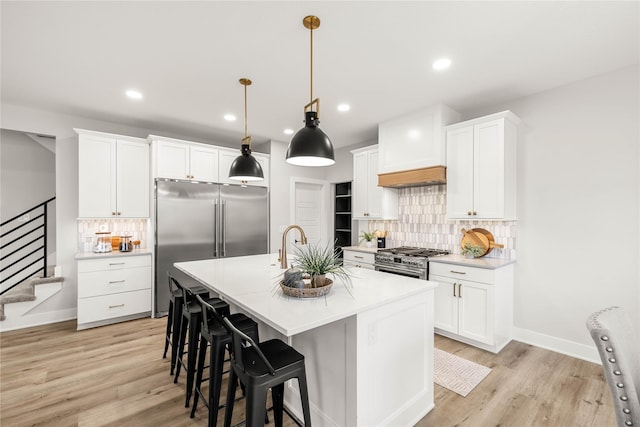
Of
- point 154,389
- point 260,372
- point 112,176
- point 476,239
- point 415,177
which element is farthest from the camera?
point 112,176

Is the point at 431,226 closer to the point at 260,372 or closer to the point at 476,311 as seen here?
the point at 476,311

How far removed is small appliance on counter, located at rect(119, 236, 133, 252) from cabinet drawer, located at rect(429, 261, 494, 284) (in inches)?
153

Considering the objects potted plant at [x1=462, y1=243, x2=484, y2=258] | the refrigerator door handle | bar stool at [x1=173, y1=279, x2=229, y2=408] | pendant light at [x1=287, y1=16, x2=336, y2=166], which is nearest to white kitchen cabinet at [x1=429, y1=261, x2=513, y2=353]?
potted plant at [x1=462, y1=243, x2=484, y2=258]

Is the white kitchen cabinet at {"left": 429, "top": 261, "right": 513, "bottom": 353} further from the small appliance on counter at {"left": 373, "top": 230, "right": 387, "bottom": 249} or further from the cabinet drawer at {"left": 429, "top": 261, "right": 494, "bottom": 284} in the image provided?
the small appliance on counter at {"left": 373, "top": 230, "right": 387, "bottom": 249}

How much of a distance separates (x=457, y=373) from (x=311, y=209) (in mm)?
3724

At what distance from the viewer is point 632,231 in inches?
103

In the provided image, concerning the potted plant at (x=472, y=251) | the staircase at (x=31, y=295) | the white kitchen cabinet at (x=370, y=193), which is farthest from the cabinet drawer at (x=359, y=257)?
the staircase at (x=31, y=295)

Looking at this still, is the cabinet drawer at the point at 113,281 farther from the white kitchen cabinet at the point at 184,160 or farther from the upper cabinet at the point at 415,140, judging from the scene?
the upper cabinet at the point at 415,140

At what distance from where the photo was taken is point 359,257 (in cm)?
427

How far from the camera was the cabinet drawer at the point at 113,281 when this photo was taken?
11.8 ft

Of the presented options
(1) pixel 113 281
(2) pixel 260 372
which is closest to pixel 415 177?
(2) pixel 260 372

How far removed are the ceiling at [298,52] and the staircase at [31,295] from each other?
85.1 inches

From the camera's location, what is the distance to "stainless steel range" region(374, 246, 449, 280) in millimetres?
3375

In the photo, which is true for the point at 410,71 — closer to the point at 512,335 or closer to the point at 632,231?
the point at 632,231
